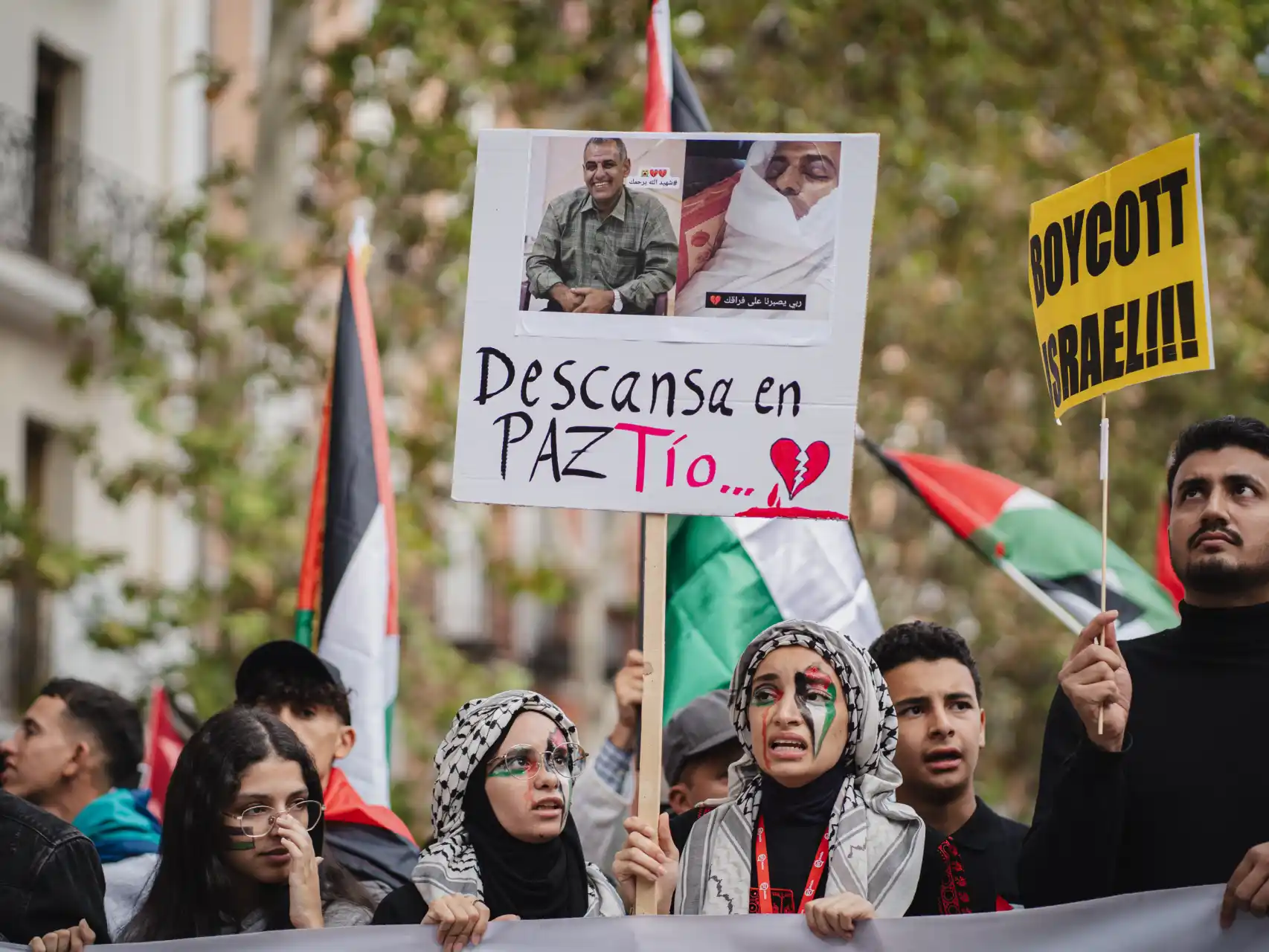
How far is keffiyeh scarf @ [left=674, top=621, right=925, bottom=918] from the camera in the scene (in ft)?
14.1

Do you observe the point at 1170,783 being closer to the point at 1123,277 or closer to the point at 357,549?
the point at 1123,277

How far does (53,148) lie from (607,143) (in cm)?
1330

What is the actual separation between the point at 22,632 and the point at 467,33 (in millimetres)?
6221

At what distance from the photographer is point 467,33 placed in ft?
42.1

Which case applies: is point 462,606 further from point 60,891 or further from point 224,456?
point 60,891

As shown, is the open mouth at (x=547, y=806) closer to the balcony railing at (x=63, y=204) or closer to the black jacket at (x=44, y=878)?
the black jacket at (x=44, y=878)

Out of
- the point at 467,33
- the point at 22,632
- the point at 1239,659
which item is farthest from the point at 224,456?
the point at 1239,659

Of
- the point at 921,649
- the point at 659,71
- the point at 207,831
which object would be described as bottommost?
the point at 207,831

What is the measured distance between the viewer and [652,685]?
15.0ft

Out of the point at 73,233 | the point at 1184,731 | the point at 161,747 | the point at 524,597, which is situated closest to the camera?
the point at 1184,731

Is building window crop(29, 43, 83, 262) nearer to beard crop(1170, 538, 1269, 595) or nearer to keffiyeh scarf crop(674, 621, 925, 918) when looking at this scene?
keffiyeh scarf crop(674, 621, 925, 918)

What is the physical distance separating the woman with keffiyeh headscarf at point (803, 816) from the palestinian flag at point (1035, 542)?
2404 millimetres

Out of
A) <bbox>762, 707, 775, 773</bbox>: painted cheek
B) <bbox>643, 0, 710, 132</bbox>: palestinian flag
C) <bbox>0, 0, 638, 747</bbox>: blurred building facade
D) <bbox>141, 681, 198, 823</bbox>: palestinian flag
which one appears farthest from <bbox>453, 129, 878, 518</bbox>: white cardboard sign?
<bbox>0, 0, 638, 747</bbox>: blurred building facade

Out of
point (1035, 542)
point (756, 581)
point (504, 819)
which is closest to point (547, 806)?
point (504, 819)
